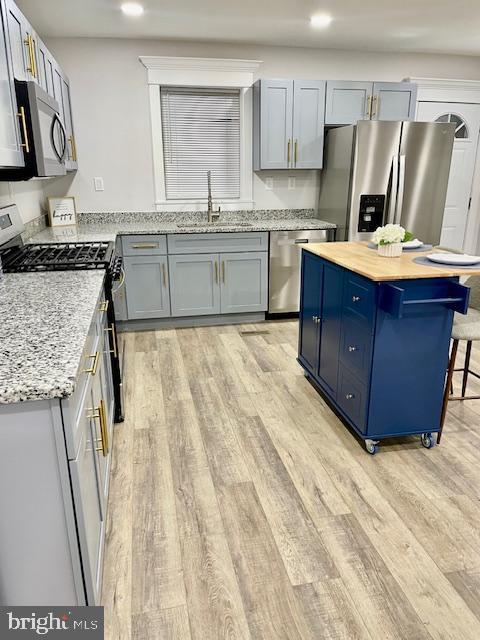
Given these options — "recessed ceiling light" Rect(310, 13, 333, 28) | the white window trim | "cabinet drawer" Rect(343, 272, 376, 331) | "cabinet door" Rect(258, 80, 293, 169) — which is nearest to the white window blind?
the white window trim

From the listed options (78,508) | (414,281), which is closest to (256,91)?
(414,281)

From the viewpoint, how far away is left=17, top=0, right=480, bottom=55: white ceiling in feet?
10.3

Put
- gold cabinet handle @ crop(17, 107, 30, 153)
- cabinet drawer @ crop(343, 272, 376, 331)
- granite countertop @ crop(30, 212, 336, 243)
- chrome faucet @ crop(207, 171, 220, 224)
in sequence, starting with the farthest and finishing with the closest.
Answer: chrome faucet @ crop(207, 171, 220, 224), granite countertop @ crop(30, 212, 336, 243), cabinet drawer @ crop(343, 272, 376, 331), gold cabinet handle @ crop(17, 107, 30, 153)

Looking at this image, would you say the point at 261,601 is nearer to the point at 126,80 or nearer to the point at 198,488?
the point at 198,488

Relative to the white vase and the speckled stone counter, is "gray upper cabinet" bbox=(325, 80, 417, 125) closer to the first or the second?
the speckled stone counter

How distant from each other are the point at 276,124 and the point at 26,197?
87.2 inches

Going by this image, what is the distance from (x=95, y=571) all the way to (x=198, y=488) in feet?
2.42

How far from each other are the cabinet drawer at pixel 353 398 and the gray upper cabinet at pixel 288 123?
97.3 inches

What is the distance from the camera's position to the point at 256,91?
14.0 ft

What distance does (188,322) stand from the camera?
4.33 metres

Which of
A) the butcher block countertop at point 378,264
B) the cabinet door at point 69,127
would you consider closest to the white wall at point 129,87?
the cabinet door at point 69,127

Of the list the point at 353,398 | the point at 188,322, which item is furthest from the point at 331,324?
the point at 188,322

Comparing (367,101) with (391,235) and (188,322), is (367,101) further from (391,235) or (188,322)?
(188,322)

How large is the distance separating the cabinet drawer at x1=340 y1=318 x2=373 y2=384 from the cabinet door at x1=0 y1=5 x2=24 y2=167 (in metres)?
1.72
